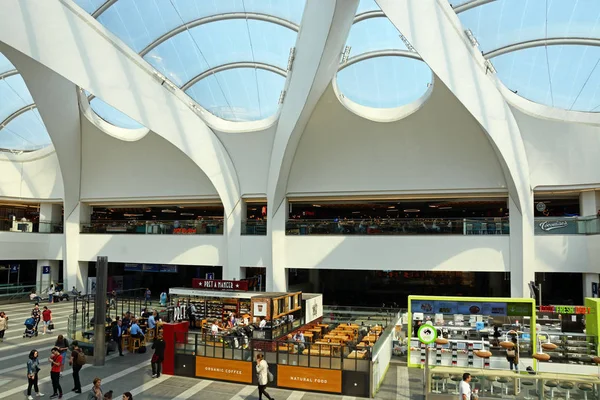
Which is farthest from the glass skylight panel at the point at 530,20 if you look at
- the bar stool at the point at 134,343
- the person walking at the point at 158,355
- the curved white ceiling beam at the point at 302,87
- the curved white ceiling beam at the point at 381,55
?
the bar stool at the point at 134,343

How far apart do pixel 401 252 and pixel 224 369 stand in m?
13.8

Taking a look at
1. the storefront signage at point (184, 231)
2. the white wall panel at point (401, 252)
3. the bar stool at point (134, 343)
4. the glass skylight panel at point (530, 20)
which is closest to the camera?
the bar stool at point (134, 343)

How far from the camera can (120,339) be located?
16234 millimetres

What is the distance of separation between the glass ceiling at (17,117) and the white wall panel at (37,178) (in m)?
Answer: 1.38

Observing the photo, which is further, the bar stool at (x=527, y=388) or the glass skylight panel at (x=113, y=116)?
the glass skylight panel at (x=113, y=116)

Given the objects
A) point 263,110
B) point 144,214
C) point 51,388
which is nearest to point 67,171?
point 144,214

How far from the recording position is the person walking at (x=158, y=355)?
13430mm

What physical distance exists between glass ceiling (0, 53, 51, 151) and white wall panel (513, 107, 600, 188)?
27681 millimetres

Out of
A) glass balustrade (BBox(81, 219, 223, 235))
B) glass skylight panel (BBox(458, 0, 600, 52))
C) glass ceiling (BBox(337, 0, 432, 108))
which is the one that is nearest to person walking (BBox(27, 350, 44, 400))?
glass balustrade (BBox(81, 219, 223, 235))

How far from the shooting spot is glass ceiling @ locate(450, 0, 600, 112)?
19641 mm

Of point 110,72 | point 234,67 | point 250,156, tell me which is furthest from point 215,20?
point 250,156

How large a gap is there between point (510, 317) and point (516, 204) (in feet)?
32.9

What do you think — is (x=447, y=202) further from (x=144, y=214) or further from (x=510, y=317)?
(x=144, y=214)

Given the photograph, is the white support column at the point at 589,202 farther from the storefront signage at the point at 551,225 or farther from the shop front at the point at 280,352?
the shop front at the point at 280,352
